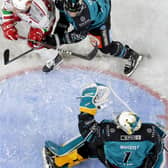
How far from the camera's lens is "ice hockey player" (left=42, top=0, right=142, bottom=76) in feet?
10.1

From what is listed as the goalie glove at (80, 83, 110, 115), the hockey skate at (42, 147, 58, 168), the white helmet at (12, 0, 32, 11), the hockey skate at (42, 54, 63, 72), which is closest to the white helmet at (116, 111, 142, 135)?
the goalie glove at (80, 83, 110, 115)

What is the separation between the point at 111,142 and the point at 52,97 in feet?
3.65

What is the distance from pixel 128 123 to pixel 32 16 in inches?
50.8

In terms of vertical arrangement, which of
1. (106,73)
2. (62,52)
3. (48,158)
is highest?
(62,52)

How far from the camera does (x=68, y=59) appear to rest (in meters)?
3.82

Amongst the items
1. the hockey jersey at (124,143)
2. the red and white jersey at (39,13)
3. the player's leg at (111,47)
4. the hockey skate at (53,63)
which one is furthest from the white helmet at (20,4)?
the hockey jersey at (124,143)

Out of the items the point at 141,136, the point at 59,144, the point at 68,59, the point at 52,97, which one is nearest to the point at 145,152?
the point at 141,136

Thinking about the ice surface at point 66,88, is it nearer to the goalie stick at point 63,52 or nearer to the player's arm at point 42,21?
the goalie stick at point 63,52

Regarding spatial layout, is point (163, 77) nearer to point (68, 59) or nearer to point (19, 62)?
point (68, 59)

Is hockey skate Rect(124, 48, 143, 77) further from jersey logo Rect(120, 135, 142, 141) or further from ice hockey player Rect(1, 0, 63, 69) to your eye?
jersey logo Rect(120, 135, 142, 141)

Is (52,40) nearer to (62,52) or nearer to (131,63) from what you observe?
(62,52)

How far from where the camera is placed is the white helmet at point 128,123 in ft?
8.18

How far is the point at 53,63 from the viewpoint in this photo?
3.72m

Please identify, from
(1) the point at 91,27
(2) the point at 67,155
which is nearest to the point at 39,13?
(1) the point at 91,27
